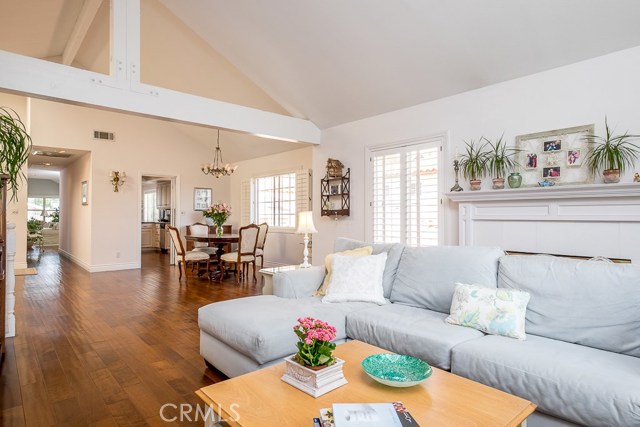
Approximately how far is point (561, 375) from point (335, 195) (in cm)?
424

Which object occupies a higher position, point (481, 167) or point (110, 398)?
point (481, 167)

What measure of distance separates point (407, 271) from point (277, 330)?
1.24 meters

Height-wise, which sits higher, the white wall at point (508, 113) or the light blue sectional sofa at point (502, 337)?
the white wall at point (508, 113)

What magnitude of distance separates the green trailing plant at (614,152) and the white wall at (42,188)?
57.7ft

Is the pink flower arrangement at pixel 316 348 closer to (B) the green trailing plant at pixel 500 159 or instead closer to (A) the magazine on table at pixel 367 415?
(A) the magazine on table at pixel 367 415

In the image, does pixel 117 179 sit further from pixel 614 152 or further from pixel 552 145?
pixel 614 152

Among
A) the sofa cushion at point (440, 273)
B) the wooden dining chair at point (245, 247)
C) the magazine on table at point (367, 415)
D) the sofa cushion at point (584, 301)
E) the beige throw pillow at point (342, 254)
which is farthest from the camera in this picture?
the wooden dining chair at point (245, 247)

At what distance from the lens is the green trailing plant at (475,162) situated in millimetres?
3971

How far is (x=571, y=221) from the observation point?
338cm

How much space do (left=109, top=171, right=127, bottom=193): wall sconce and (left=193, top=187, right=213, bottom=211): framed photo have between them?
154 cm

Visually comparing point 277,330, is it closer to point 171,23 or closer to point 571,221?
point 571,221

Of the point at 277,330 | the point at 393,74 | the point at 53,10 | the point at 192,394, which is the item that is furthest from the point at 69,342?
the point at 53,10

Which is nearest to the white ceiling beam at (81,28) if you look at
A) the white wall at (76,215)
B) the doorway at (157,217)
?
the white wall at (76,215)

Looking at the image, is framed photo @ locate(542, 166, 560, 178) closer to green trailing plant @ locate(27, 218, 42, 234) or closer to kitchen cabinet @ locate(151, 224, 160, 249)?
kitchen cabinet @ locate(151, 224, 160, 249)
